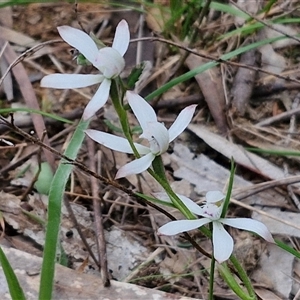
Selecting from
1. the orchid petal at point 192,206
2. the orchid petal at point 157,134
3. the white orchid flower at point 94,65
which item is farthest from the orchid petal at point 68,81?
the orchid petal at point 192,206

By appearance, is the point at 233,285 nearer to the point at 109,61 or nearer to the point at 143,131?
the point at 143,131

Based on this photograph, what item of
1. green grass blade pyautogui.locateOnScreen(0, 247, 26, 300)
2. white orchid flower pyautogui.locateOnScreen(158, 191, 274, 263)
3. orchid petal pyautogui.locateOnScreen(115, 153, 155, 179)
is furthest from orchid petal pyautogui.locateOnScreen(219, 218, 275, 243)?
green grass blade pyautogui.locateOnScreen(0, 247, 26, 300)

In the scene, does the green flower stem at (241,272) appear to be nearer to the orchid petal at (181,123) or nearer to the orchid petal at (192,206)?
the orchid petal at (192,206)

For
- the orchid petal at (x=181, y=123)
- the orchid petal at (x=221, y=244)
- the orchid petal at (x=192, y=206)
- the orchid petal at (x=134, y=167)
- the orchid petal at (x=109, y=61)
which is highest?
the orchid petal at (x=109, y=61)

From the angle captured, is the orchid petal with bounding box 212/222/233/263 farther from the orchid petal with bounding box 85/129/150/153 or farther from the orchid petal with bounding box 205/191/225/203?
the orchid petal with bounding box 85/129/150/153

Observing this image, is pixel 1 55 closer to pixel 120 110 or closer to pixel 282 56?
pixel 282 56
